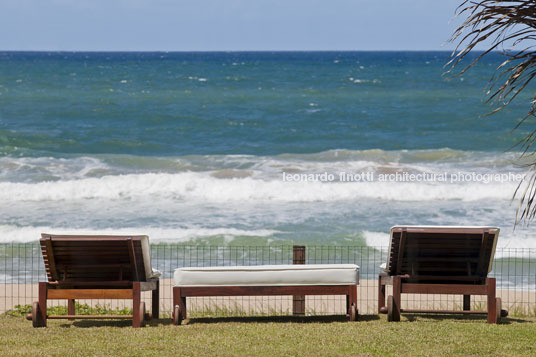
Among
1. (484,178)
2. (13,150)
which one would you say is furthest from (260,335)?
(13,150)

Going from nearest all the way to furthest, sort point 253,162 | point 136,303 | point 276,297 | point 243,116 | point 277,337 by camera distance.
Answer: point 277,337, point 136,303, point 276,297, point 253,162, point 243,116

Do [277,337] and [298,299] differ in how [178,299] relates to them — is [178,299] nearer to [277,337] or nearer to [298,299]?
[277,337]

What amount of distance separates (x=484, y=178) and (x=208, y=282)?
16045mm

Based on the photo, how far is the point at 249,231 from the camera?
14.6 m

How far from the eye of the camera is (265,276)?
6695mm

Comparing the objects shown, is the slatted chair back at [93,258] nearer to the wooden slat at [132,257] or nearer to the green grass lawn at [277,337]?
the wooden slat at [132,257]

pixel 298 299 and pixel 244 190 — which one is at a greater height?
pixel 244 190

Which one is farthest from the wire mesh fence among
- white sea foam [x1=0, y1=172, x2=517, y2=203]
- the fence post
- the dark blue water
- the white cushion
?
the dark blue water

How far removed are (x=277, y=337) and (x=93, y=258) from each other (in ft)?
5.86

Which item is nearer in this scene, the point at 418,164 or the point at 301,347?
the point at 301,347

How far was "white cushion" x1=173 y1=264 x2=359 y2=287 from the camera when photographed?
667 centimetres

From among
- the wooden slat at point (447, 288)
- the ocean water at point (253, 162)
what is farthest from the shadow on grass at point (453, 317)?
the ocean water at point (253, 162)

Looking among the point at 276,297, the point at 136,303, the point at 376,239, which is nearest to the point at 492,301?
the point at 136,303

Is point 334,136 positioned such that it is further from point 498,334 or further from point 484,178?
point 498,334
